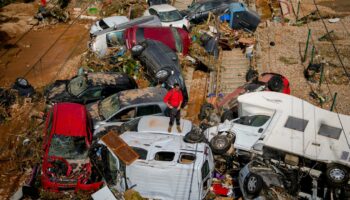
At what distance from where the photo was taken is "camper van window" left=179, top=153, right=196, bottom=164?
11668 mm

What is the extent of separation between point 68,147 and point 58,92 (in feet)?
11.5

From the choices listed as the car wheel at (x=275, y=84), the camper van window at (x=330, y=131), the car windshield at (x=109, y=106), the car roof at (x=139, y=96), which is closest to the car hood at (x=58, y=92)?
the car windshield at (x=109, y=106)

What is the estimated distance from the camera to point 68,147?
1280 cm

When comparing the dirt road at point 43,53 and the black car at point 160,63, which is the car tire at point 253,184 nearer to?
the black car at point 160,63

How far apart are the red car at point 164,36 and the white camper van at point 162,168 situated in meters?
7.41

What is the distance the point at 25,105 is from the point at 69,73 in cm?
308

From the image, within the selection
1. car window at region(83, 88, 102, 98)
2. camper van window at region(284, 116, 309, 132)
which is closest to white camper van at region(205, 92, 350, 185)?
camper van window at region(284, 116, 309, 132)

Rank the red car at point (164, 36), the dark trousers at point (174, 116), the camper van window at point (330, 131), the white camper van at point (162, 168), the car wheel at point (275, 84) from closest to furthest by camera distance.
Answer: the white camper van at point (162, 168) → the camper van window at point (330, 131) → the dark trousers at point (174, 116) → the car wheel at point (275, 84) → the red car at point (164, 36)

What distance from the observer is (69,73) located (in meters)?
19.0

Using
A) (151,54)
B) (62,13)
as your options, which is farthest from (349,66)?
(62,13)

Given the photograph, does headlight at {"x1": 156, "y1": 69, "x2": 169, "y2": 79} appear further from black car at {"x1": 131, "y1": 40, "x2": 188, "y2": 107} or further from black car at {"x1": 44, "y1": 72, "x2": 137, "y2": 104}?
black car at {"x1": 44, "y1": 72, "x2": 137, "y2": 104}

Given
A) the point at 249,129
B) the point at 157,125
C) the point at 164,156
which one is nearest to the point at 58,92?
the point at 157,125

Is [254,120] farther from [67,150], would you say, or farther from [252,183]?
[67,150]

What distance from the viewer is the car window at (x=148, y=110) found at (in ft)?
47.2
